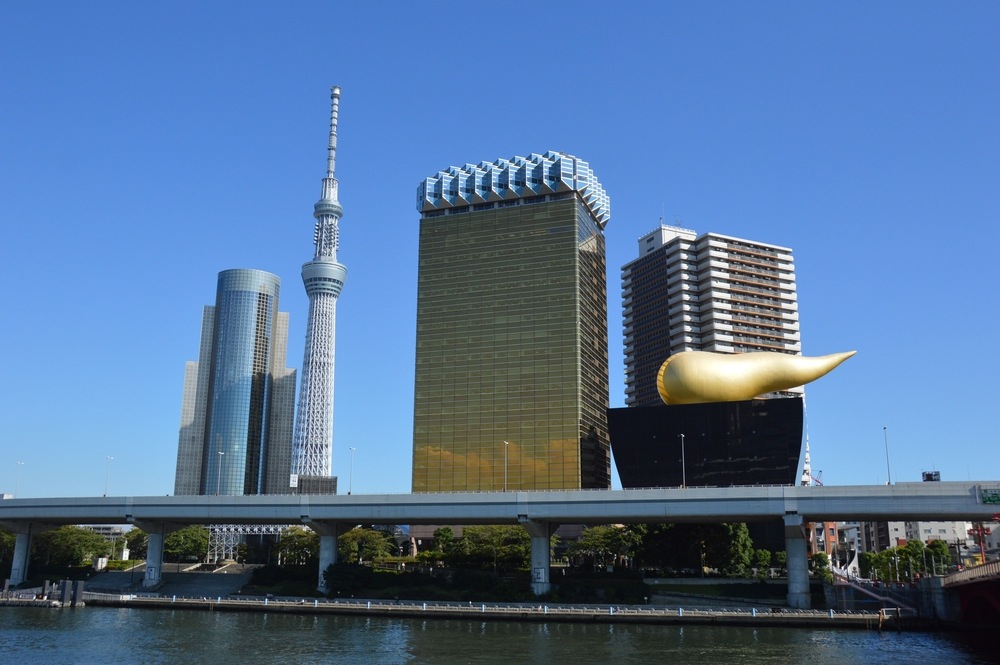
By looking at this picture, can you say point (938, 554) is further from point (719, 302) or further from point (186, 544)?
point (186, 544)

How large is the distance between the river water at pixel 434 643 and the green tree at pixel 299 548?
138 feet

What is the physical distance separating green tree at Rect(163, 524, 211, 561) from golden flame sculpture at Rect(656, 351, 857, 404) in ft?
256

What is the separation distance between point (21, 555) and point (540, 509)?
233 feet

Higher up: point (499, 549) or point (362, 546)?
point (362, 546)

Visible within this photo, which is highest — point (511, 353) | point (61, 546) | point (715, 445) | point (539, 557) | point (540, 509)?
point (511, 353)

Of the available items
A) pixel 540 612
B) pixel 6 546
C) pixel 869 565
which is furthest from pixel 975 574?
pixel 6 546

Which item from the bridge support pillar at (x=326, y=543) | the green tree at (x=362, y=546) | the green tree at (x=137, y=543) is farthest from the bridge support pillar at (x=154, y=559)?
the green tree at (x=137, y=543)

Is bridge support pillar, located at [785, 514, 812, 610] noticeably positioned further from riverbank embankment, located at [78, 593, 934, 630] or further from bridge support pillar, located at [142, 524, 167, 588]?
bridge support pillar, located at [142, 524, 167, 588]

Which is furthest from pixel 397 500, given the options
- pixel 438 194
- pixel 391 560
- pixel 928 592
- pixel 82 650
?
pixel 438 194

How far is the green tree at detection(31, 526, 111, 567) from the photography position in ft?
416

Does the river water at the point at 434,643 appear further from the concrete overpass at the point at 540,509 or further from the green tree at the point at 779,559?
the green tree at the point at 779,559

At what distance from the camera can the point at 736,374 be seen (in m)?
114

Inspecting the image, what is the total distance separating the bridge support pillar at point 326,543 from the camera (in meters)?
103

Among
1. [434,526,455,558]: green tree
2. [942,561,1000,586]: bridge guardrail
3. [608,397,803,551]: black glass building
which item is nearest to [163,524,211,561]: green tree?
[434,526,455,558]: green tree
